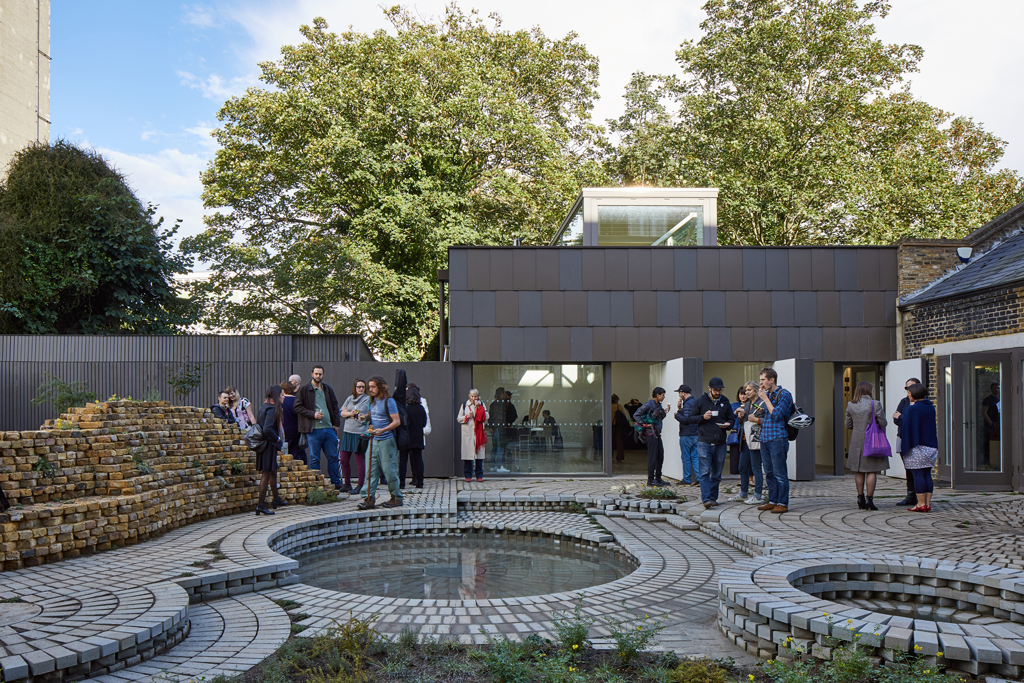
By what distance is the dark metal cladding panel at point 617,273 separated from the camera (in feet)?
48.9

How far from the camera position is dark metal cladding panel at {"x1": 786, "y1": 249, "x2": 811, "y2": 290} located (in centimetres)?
1487

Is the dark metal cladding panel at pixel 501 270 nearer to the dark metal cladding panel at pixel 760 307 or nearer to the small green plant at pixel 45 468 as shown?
the dark metal cladding panel at pixel 760 307

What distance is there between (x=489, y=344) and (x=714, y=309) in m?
4.50

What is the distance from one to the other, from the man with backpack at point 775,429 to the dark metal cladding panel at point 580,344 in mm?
6057

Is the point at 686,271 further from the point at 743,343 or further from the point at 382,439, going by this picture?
the point at 382,439

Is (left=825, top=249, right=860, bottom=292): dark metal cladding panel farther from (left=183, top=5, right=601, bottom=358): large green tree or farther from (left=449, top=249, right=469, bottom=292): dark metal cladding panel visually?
(left=183, top=5, right=601, bottom=358): large green tree

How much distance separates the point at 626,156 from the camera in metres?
31.4

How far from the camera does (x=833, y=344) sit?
1490 cm

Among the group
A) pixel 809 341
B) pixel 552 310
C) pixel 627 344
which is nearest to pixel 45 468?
pixel 552 310

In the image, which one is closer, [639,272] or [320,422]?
[320,422]

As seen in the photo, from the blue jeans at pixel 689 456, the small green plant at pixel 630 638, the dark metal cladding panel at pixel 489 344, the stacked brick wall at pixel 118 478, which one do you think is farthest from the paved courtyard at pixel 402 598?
the dark metal cladding panel at pixel 489 344

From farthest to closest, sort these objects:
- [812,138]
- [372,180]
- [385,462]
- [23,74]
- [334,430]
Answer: [23,74], [812,138], [372,180], [334,430], [385,462]

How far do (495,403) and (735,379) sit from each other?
19.8 feet

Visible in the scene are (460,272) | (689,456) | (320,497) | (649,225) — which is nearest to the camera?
(320,497)
